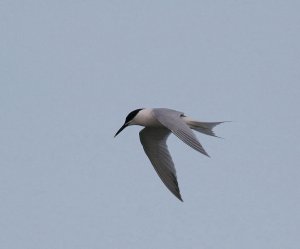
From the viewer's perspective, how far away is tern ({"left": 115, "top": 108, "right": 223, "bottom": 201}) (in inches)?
401

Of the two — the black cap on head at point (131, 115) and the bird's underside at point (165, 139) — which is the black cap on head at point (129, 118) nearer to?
the black cap on head at point (131, 115)

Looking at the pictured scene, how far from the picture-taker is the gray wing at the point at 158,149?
1096 cm

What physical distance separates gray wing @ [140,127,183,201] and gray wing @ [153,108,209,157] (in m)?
0.78

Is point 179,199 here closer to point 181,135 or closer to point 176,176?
point 176,176

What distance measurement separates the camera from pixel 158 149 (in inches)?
444

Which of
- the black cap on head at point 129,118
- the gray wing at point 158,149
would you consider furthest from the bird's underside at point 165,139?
the black cap on head at point 129,118

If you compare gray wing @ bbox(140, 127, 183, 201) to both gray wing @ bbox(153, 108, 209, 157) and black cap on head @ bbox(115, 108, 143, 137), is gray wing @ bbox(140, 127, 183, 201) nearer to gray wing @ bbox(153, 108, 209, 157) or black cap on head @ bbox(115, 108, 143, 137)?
black cap on head @ bbox(115, 108, 143, 137)

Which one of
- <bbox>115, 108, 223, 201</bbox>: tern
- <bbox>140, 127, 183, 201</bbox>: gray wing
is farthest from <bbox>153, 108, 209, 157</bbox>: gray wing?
<bbox>140, 127, 183, 201</bbox>: gray wing

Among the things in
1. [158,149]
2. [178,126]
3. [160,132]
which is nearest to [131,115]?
[160,132]

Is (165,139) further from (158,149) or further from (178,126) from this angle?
(178,126)

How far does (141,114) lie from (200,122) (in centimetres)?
101

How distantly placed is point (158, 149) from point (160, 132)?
280 mm

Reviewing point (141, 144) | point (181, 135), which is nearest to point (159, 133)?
point (141, 144)

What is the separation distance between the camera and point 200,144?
328 inches
